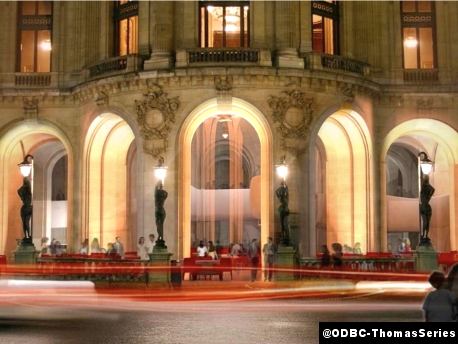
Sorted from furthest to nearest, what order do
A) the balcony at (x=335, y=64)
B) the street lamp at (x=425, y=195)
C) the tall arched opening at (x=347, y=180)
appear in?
the tall arched opening at (x=347, y=180), the balcony at (x=335, y=64), the street lamp at (x=425, y=195)

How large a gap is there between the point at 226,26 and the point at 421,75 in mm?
9668

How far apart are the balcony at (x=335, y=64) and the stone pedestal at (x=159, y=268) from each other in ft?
37.6

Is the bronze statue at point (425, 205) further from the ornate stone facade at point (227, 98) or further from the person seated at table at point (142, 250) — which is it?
the person seated at table at point (142, 250)

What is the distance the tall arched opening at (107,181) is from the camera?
1565 inches

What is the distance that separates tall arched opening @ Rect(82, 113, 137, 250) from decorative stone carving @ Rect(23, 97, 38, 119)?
3212 millimetres

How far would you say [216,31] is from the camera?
37625 mm

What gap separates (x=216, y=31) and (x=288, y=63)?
3.70 metres

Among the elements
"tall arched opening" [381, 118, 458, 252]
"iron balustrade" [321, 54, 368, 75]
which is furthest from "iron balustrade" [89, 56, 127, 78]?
"tall arched opening" [381, 118, 458, 252]

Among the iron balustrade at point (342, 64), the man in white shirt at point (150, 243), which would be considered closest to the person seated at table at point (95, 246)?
the man in white shirt at point (150, 243)

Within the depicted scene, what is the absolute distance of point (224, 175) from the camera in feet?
182

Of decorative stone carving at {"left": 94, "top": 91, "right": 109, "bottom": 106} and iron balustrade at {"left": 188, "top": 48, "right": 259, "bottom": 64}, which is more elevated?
iron balustrade at {"left": 188, "top": 48, "right": 259, "bottom": 64}

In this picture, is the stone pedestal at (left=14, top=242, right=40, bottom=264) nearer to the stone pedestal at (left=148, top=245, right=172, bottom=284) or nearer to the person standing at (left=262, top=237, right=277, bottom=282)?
the stone pedestal at (left=148, top=245, right=172, bottom=284)

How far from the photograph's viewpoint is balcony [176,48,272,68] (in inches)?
1422

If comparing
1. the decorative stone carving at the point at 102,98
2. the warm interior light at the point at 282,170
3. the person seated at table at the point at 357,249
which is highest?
the decorative stone carving at the point at 102,98
